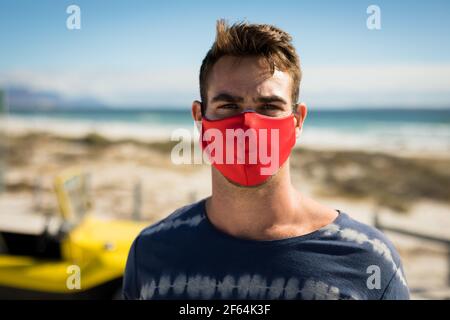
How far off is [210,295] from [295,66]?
36.3 inches

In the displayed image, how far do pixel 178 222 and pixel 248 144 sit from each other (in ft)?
1.41

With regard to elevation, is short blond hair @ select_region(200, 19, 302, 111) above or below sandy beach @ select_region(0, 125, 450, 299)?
above

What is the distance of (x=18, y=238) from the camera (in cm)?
452

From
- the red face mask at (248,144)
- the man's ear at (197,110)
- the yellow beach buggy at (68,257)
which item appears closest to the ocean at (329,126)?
the yellow beach buggy at (68,257)

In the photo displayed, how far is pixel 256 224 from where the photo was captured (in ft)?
5.49

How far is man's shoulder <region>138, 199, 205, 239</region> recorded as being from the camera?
1.77 metres

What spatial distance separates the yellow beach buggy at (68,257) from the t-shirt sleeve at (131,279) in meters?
2.02

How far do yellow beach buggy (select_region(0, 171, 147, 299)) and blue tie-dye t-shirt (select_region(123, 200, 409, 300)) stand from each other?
2.28m

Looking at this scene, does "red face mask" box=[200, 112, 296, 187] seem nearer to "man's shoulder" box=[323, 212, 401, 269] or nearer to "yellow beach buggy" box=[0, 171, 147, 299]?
"man's shoulder" box=[323, 212, 401, 269]

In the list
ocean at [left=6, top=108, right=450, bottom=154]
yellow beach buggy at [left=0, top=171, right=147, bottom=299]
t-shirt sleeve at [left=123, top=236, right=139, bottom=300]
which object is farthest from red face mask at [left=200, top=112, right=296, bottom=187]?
ocean at [left=6, top=108, right=450, bottom=154]

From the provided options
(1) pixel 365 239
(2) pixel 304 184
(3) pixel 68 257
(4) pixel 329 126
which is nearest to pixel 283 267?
(1) pixel 365 239

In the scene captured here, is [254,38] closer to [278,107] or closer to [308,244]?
[278,107]

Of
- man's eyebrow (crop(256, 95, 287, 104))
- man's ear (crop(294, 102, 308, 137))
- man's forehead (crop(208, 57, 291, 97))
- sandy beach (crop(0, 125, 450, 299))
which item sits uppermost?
man's forehead (crop(208, 57, 291, 97))
